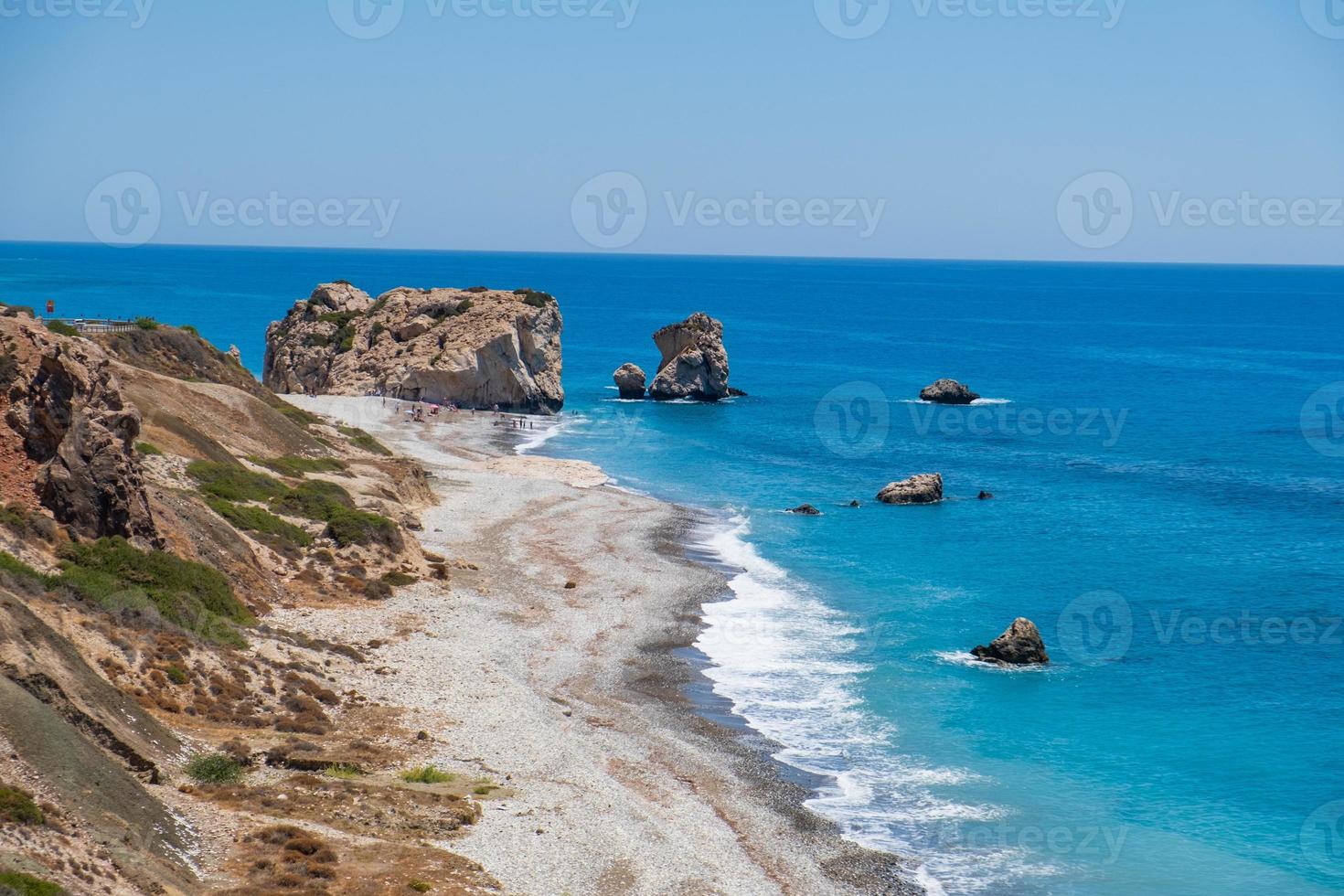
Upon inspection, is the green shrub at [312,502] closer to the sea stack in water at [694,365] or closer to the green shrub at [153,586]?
the green shrub at [153,586]

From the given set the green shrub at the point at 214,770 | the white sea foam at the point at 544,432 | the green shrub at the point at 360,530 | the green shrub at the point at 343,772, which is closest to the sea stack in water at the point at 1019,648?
the green shrub at the point at 360,530

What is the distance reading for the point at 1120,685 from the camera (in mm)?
37375

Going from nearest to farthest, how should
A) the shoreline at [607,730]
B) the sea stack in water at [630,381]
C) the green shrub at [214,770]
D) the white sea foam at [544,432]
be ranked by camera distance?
the green shrub at [214,770] < the shoreline at [607,730] < the white sea foam at [544,432] < the sea stack in water at [630,381]

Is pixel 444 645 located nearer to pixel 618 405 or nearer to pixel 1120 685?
pixel 1120 685

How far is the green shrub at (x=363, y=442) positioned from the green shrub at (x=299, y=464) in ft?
29.7

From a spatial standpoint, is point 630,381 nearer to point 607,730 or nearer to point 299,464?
point 299,464

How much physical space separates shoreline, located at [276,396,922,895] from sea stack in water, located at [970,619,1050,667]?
1005 centimetres

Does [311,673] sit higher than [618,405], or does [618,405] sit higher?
[618,405]

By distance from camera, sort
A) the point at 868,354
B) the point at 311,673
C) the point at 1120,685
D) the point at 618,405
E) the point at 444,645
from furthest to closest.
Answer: the point at 868,354, the point at 618,405, the point at 1120,685, the point at 444,645, the point at 311,673

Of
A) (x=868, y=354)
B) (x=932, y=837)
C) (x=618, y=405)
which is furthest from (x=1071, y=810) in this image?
(x=868, y=354)

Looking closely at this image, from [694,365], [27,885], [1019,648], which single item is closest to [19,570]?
[27,885]

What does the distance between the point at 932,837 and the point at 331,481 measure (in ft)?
101

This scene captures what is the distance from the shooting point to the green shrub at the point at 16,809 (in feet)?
54.7

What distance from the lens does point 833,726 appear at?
33062mm
